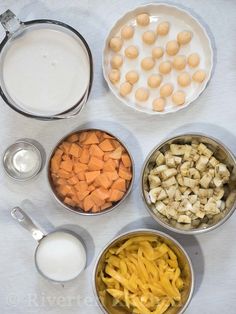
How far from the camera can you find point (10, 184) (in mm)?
1369

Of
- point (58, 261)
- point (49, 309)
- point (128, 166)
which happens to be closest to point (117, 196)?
point (128, 166)

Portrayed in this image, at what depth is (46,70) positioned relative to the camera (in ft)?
4.12

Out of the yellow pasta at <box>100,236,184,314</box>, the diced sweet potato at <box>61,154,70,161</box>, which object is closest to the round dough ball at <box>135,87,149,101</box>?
the diced sweet potato at <box>61,154,70,161</box>

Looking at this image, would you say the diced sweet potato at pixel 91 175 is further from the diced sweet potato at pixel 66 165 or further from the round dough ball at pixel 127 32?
the round dough ball at pixel 127 32

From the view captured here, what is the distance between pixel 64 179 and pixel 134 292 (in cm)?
32

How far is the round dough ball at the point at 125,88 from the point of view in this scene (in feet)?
4.28

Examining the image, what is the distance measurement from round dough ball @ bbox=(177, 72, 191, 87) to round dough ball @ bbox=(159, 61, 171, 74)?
33 mm

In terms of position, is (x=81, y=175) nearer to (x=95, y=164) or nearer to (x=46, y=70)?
(x=95, y=164)

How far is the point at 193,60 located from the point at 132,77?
0.15 meters

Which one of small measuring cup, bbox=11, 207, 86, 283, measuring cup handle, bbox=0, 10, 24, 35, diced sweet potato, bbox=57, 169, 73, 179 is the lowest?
small measuring cup, bbox=11, 207, 86, 283

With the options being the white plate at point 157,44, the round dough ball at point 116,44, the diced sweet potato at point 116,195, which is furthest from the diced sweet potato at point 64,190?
the round dough ball at point 116,44

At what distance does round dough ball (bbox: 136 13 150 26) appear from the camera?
1.31m

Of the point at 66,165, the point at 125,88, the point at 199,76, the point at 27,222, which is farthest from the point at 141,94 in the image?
the point at 27,222

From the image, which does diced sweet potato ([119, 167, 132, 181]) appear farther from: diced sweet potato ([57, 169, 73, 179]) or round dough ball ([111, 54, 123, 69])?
round dough ball ([111, 54, 123, 69])
